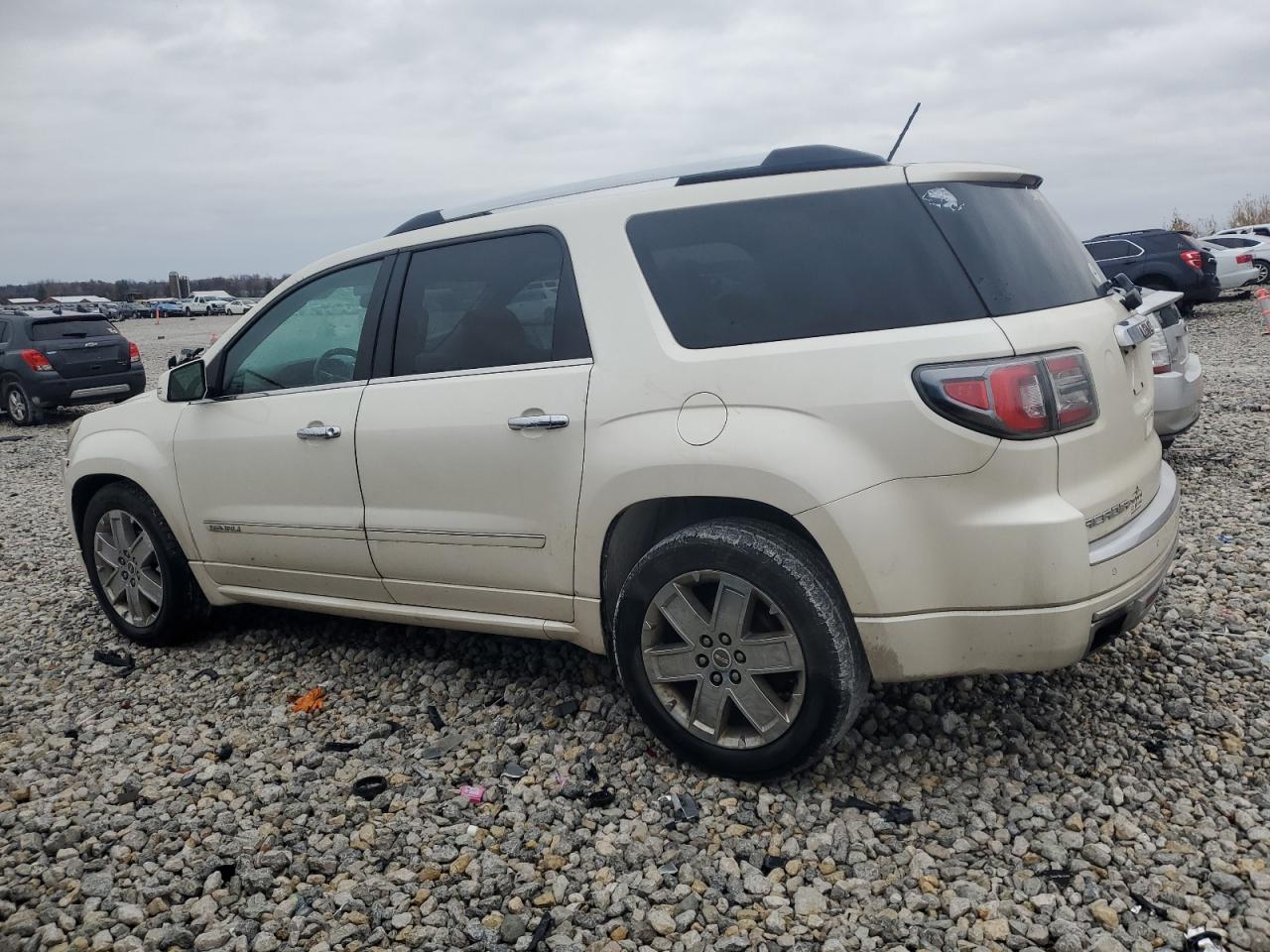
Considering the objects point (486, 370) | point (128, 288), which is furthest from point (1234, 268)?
point (128, 288)

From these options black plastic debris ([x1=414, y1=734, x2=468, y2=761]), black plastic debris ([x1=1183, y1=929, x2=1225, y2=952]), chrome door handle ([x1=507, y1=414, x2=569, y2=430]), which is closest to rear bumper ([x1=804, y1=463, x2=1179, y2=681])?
black plastic debris ([x1=1183, y1=929, x2=1225, y2=952])

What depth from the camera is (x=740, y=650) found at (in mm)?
3076

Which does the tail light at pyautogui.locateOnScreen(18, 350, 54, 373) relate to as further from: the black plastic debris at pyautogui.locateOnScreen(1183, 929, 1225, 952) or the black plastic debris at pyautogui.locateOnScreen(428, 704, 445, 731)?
the black plastic debris at pyautogui.locateOnScreen(1183, 929, 1225, 952)

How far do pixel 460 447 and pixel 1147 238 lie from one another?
18371mm

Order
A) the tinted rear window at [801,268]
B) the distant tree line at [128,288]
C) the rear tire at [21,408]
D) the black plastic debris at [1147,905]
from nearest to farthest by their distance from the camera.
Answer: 1. the black plastic debris at [1147,905]
2. the tinted rear window at [801,268]
3. the rear tire at [21,408]
4. the distant tree line at [128,288]

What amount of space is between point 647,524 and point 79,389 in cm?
1443

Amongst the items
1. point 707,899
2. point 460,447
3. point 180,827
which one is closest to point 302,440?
point 460,447

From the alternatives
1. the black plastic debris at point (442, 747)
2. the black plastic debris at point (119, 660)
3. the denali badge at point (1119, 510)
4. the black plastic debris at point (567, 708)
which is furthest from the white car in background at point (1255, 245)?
the black plastic debris at point (119, 660)

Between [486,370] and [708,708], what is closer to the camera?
[708,708]

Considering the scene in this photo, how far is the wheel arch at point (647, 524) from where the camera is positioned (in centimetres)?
314

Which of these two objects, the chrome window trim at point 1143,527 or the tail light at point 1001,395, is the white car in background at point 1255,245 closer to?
the chrome window trim at point 1143,527

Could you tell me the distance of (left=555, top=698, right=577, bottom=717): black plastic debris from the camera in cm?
389

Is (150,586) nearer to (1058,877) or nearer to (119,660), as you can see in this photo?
(119,660)

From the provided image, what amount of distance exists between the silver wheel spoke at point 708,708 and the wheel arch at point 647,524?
420 mm
